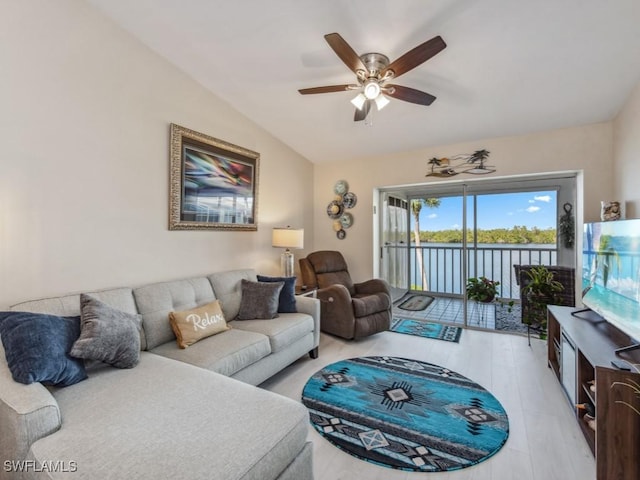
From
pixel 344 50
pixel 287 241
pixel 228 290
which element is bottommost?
pixel 228 290

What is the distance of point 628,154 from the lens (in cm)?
265

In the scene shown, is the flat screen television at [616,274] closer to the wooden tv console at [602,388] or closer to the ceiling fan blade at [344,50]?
the wooden tv console at [602,388]

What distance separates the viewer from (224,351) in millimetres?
2094

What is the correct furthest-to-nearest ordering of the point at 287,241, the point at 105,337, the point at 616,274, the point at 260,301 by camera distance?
1. the point at 287,241
2. the point at 260,301
3. the point at 616,274
4. the point at 105,337

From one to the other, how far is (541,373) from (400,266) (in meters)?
2.48

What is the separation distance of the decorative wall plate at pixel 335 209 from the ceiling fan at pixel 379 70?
2.14 meters

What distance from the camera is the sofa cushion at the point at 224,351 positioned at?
2.00m

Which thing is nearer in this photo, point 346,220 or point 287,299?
point 287,299

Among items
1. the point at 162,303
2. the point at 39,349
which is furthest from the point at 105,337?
the point at 162,303

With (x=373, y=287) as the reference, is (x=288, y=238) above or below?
above

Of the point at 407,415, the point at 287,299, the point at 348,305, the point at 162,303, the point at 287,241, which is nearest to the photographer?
the point at 407,415

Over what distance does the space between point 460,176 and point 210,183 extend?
2961 millimetres

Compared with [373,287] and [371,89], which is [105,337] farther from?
[373,287]

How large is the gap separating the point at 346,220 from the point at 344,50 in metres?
2.87
